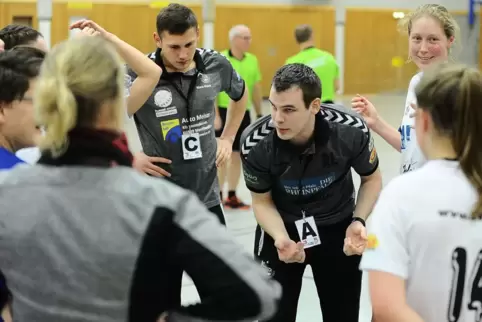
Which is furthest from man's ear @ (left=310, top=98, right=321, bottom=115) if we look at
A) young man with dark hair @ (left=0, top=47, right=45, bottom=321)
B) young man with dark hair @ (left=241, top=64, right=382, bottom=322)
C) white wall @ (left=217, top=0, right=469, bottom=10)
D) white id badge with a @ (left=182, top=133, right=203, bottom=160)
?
white wall @ (left=217, top=0, right=469, bottom=10)

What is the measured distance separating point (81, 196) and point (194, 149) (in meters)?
2.09

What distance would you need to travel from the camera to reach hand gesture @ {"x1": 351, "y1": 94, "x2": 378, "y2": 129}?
3098 millimetres

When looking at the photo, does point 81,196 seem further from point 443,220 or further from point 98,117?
point 443,220

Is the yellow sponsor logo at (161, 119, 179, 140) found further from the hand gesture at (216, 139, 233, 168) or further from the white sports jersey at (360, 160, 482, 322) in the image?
the white sports jersey at (360, 160, 482, 322)

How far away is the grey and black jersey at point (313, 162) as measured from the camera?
2980mm

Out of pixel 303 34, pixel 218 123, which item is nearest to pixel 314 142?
pixel 218 123

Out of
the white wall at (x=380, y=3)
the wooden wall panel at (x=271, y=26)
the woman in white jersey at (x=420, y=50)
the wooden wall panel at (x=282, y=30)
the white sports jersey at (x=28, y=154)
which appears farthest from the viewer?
the white wall at (x=380, y=3)

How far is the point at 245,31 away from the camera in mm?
8289

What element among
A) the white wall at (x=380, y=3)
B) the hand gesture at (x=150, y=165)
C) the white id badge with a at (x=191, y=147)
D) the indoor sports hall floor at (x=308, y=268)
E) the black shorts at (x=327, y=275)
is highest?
the white wall at (x=380, y=3)

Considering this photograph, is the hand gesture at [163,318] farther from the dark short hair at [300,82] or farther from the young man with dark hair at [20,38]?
the young man with dark hair at [20,38]

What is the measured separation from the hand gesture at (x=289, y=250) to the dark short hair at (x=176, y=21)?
1.19m

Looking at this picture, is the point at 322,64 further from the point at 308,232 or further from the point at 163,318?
the point at 163,318

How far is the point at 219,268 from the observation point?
56.6 inches

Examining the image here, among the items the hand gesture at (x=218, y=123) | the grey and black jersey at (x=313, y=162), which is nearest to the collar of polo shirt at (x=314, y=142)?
the grey and black jersey at (x=313, y=162)
